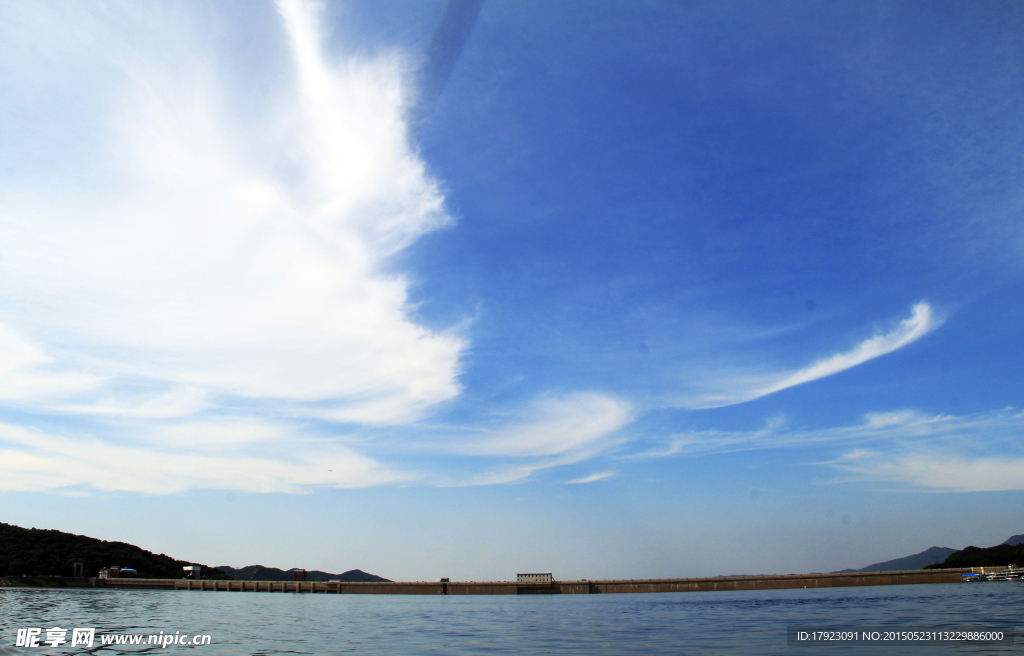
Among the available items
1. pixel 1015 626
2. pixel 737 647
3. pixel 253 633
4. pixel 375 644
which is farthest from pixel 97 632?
pixel 1015 626

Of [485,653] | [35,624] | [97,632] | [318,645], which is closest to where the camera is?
[485,653]

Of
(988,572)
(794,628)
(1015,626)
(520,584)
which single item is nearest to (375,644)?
(794,628)

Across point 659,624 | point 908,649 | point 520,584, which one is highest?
point 908,649

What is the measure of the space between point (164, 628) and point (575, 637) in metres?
34.0

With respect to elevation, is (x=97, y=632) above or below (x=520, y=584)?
above

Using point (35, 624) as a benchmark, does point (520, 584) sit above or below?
below

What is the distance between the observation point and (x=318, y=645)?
126 ft

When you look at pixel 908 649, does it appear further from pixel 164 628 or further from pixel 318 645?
pixel 164 628

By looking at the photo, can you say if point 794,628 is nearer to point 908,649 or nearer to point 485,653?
point 908,649

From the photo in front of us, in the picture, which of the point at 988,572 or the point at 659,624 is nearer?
the point at 659,624

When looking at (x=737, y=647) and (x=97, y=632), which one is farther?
(x=97, y=632)

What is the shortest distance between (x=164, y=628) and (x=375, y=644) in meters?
21.5

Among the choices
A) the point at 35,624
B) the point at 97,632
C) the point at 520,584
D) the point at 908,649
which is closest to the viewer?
the point at 908,649

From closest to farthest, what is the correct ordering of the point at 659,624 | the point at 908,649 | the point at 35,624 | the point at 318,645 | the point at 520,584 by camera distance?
the point at 908,649, the point at 318,645, the point at 35,624, the point at 659,624, the point at 520,584
